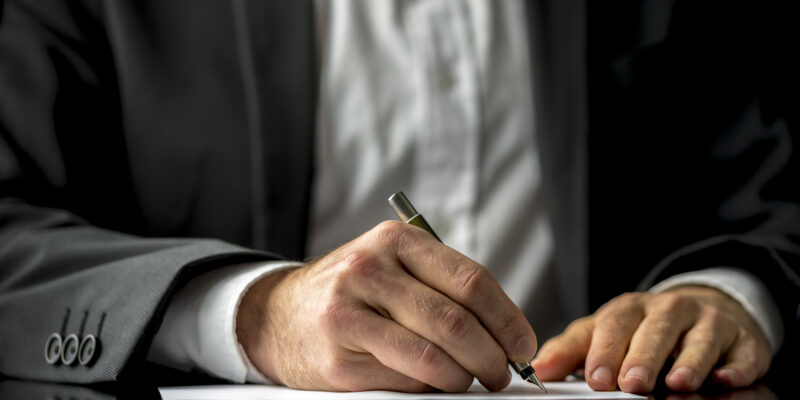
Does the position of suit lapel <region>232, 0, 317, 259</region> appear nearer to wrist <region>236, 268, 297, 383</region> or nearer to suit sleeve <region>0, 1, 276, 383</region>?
suit sleeve <region>0, 1, 276, 383</region>

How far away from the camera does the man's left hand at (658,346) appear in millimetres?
675

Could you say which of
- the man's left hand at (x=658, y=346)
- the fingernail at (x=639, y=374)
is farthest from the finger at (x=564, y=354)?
the fingernail at (x=639, y=374)

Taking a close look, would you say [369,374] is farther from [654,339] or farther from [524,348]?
[654,339]

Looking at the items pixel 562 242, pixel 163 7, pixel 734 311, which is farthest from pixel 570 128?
pixel 163 7

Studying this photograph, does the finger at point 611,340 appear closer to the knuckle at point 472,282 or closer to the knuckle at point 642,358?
the knuckle at point 642,358

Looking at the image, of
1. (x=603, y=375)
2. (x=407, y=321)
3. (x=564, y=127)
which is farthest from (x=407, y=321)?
(x=564, y=127)

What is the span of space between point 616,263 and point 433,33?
1.50ft

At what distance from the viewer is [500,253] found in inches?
45.9

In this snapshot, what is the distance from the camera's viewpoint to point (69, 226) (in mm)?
969

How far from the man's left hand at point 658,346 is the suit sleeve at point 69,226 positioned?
1.04 ft

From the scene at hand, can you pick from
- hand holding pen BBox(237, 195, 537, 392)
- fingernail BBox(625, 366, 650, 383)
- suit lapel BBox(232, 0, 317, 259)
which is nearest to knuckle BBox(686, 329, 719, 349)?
fingernail BBox(625, 366, 650, 383)

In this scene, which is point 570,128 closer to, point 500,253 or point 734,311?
point 500,253

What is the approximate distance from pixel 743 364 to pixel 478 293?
327 millimetres

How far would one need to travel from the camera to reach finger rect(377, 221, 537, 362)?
59 cm
